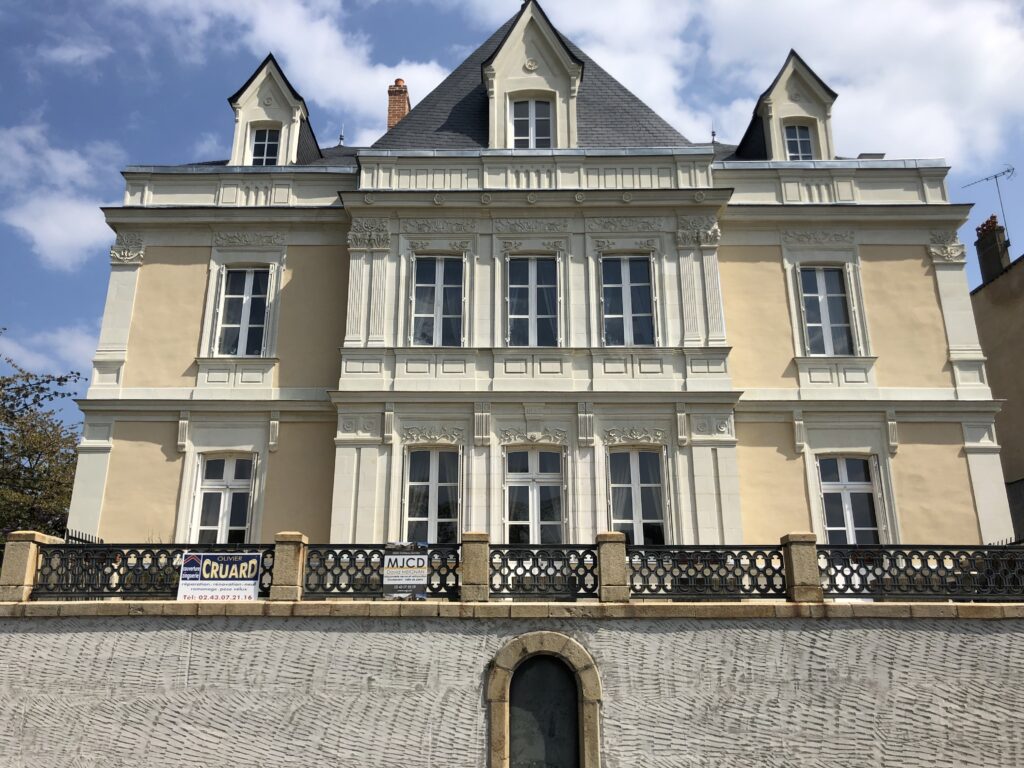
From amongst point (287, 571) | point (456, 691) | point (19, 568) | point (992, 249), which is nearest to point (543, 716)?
point (456, 691)

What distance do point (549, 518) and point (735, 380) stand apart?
15.5 feet

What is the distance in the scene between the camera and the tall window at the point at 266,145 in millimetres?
19281

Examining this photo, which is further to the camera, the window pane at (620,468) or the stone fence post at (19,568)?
the window pane at (620,468)

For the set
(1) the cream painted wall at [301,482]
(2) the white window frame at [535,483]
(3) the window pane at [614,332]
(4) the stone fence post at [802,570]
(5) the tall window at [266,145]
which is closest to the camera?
(4) the stone fence post at [802,570]

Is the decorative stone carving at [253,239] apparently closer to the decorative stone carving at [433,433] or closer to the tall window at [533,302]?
the tall window at [533,302]

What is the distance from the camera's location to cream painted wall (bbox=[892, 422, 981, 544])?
1605 centimetres

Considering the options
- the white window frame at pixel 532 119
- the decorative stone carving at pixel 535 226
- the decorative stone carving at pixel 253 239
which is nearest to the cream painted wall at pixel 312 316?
the decorative stone carving at pixel 253 239

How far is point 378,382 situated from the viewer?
53.6ft

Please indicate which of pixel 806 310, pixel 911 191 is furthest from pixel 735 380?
pixel 911 191

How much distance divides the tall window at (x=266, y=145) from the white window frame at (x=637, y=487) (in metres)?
10.2

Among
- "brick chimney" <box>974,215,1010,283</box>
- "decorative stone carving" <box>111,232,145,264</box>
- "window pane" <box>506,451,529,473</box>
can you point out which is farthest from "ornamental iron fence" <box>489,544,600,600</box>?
"brick chimney" <box>974,215,1010,283</box>

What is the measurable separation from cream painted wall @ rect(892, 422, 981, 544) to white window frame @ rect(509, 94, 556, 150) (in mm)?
9352

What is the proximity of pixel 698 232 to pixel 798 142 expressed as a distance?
4.07 m

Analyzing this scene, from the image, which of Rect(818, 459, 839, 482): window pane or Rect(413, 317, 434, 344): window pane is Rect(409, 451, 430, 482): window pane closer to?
Rect(413, 317, 434, 344): window pane
